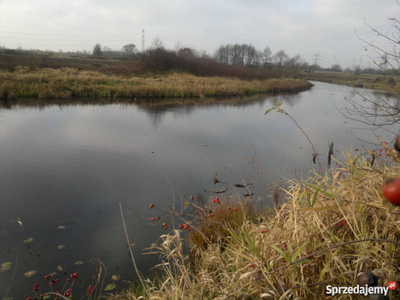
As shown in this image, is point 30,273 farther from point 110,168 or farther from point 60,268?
point 110,168

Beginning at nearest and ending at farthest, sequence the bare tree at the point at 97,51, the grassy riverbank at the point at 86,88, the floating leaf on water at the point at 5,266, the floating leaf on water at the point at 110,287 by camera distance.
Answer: the floating leaf on water at the point at 110,287, the floating leaf on water at the point at 5,266, the grassy riverbank at the point at 86,88, the bare tree at the point at 97,51

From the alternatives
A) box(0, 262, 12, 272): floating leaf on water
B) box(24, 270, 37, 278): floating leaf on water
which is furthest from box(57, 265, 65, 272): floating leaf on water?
box(0, 262, 12, 272): floating leaf on water

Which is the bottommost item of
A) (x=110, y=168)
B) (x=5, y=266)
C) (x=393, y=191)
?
(x=5, y=266)

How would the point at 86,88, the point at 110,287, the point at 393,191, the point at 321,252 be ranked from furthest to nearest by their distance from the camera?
the point at 86,88 < the point at 110,287 < the point at 321,252 < the point at 393,191

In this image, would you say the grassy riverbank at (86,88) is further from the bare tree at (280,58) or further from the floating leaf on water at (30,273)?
the bare tree at (280,58)

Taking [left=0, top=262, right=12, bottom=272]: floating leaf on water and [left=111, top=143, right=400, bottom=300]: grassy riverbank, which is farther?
[left=0, top=262, right=12, bottom=272]: floating leaf on water

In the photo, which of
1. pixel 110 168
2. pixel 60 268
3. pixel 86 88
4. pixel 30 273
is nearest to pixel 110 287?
pixel 60 268

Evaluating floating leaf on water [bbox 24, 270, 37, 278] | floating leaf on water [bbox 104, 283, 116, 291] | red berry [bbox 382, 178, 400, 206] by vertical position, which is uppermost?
red berry [bbox 382, 178, 400, 206]

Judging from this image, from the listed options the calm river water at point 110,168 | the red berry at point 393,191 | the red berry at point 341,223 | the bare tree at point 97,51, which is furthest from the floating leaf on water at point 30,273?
the bare tree at point 97,51

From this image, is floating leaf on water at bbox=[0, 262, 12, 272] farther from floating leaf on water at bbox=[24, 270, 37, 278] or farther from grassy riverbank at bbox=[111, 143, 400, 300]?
grassy riverbank at bbox=[111, 143, 400, 300]

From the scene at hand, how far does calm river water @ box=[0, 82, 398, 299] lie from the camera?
3.75 m

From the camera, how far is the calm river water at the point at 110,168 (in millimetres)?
3746

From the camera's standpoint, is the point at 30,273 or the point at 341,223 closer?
the point at 341,223

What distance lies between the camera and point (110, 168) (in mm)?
6695
